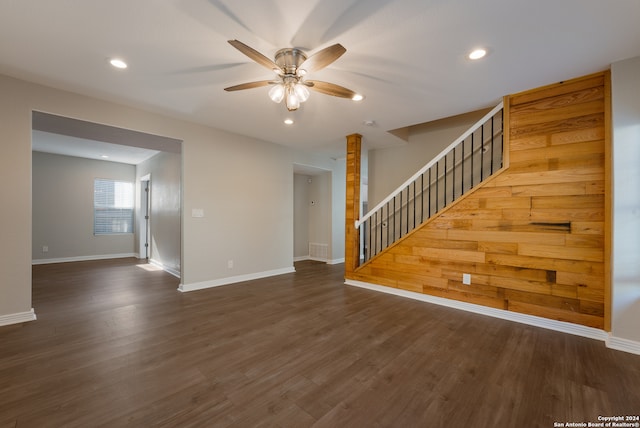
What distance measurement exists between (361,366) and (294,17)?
8.76 ft

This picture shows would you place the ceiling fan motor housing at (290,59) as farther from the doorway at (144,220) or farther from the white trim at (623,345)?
the doorway at (144,220)

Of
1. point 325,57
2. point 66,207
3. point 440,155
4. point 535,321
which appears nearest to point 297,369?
point 325,57

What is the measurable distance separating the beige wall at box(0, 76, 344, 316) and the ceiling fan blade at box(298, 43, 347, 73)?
2.77 meters

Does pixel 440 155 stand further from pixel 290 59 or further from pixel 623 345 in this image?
pixel 623 345

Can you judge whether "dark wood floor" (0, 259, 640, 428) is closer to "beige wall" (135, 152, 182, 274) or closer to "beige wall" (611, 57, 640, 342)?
"beige wall" (611, 57, 640, 342)

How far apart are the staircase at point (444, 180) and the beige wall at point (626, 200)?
1.24 m

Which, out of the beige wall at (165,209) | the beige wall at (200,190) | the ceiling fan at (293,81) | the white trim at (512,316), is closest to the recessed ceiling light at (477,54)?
the ceiling fan at (293,81)

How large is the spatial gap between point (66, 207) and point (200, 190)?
4.89m

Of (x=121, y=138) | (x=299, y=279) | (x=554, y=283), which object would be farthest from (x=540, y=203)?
(x=121, y=138)

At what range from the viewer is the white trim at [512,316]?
263 cm

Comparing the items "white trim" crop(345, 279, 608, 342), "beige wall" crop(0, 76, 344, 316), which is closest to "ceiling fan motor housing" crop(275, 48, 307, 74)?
"beige wall" crop(0, 76, 344, 316)

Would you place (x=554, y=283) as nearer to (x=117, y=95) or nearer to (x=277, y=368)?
(x=277, y=368)

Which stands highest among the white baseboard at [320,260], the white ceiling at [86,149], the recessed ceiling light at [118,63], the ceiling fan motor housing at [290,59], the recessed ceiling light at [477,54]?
the recessed ceiling light at [118,63]

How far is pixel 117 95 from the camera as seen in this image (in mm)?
3182
